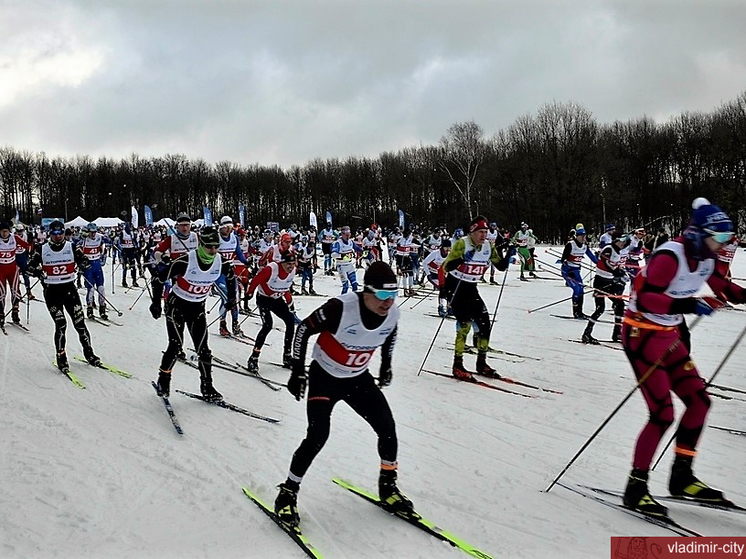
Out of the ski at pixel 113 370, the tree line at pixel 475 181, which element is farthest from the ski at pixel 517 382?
the tree line at pixel 475 181

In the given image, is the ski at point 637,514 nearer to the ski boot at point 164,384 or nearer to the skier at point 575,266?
the ski boot at point 164,384

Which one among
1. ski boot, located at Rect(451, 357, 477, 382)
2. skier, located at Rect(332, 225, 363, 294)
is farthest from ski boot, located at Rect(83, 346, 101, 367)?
skier, located at Rect(332, 225, 363, 294)

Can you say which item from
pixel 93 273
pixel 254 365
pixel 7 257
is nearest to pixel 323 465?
pixel 254 365

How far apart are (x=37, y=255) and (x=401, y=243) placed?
600 inches

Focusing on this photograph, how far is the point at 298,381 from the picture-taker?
4.11 metres

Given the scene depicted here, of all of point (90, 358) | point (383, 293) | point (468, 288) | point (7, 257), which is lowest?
point (90, 358)

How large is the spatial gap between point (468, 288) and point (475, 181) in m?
46.1

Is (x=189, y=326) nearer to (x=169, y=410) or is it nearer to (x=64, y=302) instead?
(x=169, y=410)

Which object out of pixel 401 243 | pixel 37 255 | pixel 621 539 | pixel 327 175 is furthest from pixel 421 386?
pixel 327 175

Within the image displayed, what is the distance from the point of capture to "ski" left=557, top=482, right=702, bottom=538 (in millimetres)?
3906

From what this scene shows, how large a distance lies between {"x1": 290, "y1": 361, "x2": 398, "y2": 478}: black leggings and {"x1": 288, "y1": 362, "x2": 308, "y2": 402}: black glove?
9 cm

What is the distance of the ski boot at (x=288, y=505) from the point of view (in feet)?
13.4

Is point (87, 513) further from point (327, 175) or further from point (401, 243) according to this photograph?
point (327, 175)

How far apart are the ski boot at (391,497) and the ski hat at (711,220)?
2.77 m
